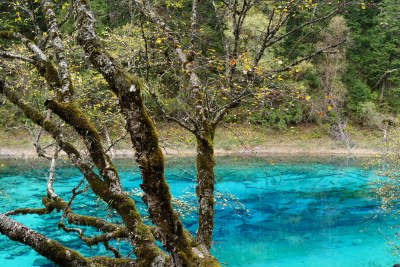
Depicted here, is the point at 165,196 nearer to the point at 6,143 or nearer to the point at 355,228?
the point at 355,228

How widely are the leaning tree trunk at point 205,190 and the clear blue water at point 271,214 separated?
2259mm

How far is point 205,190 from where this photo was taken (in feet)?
18.3

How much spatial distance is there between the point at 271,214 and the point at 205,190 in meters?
13.9

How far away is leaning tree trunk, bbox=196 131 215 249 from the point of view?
541 centimetres

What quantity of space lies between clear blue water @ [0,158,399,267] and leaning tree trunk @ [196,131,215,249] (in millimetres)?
2259

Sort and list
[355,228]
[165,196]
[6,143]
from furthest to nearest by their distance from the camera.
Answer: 1. [6,143]
2. [355,228]
3. [165,196]

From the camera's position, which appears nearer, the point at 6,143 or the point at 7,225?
the point at 7,225

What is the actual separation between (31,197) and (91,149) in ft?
59.9

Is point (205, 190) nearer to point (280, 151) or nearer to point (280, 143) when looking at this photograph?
point (280, 151)

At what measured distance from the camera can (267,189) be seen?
23766 millimetres

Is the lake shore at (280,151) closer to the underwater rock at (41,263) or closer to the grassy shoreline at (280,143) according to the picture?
the grassy shoreline at (280,143)

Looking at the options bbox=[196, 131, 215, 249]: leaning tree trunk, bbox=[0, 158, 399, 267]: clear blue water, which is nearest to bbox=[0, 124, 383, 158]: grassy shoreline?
bbox=[0, 158, 399, 267]: clear blue water

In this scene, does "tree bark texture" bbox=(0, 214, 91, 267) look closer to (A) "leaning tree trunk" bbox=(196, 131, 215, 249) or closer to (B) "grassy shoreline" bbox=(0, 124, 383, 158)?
(A) "leaning tree trunk" bbox=(196, 131, 215, 249)

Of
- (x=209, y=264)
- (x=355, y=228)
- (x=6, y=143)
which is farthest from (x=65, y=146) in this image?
(x=6, y=143)
